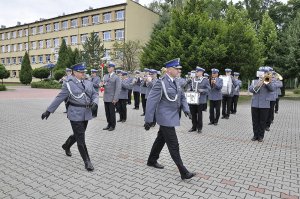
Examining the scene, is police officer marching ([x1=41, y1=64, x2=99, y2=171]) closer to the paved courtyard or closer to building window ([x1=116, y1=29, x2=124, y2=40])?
the paved courtyard

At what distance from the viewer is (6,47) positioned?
7181 cm

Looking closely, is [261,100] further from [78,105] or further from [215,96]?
[78,105]

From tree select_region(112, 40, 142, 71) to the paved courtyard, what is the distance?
93.0 feet

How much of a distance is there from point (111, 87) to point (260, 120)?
4641 millimetres

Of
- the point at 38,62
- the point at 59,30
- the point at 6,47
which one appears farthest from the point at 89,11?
the point at 6,47

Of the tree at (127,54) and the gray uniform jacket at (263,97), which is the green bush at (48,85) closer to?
the tree at (127,54)

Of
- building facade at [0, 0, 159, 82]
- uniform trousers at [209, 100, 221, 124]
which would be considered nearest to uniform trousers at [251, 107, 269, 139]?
uniform trousers at [209, 100, 221, 124]

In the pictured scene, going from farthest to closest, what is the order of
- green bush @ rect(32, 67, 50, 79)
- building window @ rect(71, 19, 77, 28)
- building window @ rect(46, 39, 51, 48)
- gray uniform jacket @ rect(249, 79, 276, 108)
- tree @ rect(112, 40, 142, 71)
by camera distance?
1. building window @ rect(46, 39, 51, 48)
2. building window @ rect(71, 19, 77, 28)
3. green bush @ rect(32, 67, 50, 79)
4. tree @ rect(112, 40, 142, 71)
5. gray uniform jacket @ rect(249, 79, 276, 108)

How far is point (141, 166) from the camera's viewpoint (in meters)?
5.98

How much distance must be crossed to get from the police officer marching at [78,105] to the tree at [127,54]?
105 feet

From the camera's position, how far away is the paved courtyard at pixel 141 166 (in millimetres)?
4727

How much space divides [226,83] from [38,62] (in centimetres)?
5741

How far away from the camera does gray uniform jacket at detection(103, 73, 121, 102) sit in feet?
32.2

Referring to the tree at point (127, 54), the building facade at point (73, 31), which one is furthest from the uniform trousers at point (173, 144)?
the building facade at point (73, 31)
